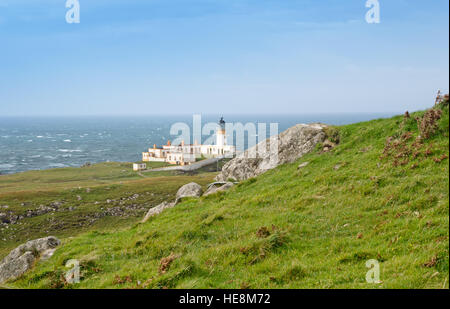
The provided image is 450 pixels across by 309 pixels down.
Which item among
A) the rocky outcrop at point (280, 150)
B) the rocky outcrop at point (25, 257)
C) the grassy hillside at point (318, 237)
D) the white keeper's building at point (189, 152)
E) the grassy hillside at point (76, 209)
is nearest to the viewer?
the grassy hillside at point (318, 237)

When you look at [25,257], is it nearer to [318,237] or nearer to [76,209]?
[318,237]

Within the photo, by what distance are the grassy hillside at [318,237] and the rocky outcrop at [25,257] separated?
744 millimetres

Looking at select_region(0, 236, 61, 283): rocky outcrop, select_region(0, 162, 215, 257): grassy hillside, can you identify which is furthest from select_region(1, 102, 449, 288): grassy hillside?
select_region(0, 162, 215, 257): grassy hillside

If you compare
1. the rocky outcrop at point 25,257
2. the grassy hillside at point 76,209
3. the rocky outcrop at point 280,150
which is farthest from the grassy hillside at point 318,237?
the grassy hillside at point 76,209

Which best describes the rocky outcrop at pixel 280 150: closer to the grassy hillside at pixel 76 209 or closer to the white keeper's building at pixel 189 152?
the grassy hillside at pixel 76 209

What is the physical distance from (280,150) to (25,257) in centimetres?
2024

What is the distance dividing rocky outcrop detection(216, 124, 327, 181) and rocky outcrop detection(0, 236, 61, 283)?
1795 cm

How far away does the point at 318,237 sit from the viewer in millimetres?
10594

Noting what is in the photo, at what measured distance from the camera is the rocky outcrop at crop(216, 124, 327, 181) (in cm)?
2641

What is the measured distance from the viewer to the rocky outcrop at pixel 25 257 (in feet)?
46.9

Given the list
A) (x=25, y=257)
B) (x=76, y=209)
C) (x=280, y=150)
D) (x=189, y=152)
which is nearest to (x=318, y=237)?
(x=25, y=257)

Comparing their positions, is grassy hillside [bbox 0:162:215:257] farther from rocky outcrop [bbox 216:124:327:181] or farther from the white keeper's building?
the white keeper's building

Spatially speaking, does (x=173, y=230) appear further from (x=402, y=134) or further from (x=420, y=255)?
(x=402, y=134)

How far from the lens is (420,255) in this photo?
7512 mm
